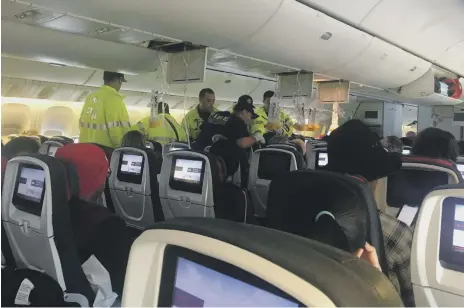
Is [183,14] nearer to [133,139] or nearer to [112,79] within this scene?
[133,139]

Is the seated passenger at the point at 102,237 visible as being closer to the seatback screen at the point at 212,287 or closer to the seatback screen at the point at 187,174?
the seatback screen at the point at 212,287

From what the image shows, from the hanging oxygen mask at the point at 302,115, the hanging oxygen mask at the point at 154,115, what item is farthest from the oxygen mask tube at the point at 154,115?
the hanging oxygen mask at the point at 302,115

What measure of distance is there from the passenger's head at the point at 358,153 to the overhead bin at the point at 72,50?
13.1 feet

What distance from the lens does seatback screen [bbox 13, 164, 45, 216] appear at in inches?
105

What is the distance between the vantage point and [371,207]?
1864mm

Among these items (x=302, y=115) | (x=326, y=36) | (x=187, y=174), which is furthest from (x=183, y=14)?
(x=302, y=115)

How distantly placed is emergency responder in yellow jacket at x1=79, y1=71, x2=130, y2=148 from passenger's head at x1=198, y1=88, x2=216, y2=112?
4.89ft

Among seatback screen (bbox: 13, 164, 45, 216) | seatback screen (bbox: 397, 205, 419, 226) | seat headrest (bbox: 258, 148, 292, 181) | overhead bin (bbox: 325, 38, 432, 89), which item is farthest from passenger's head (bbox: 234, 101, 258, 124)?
seatback screen (bbox: 13, 164, 45, 216)

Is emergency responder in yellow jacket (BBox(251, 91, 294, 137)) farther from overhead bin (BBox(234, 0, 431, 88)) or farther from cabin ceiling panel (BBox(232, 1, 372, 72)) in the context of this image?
cabin ceiling panel (BBox(232, 1, 372, 72))

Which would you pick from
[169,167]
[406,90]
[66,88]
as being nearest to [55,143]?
[169,167]

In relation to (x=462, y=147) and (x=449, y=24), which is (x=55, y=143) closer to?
(x=449, y=24)

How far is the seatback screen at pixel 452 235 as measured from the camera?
6.33 feet

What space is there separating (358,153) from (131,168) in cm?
302

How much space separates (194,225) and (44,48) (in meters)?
5.40
